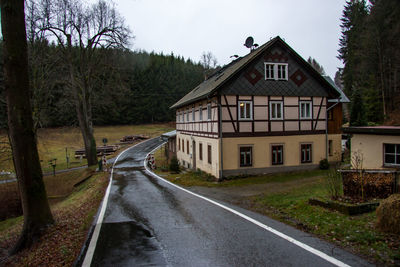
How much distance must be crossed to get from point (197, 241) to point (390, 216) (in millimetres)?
Answer: 4049

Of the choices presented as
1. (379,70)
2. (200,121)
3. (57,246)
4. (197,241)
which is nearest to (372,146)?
(197,241)

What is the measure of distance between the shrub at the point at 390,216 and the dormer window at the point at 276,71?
557 inches

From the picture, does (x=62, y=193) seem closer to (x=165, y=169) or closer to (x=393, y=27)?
(x=165, y=169)

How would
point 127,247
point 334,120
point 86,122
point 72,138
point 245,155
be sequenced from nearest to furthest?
point 127,247, point 245,155, point 334,120, point 86,122, point 72,138

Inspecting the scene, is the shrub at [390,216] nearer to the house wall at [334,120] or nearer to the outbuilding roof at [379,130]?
the outbuilding roof at [379,130]

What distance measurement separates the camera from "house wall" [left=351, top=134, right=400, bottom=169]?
1272cm

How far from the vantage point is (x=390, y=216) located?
5.42 meters

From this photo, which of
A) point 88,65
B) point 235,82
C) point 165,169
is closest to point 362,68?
point 235,82

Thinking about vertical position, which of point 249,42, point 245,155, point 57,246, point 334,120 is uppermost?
point 249,42

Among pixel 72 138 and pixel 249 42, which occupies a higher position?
pixel 249 42

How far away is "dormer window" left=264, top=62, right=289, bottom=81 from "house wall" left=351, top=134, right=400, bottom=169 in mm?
6881

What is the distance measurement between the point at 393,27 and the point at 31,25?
34706mm

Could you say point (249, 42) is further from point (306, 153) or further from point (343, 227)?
point (343, 227)

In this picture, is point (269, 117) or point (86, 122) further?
point (86, 122)
